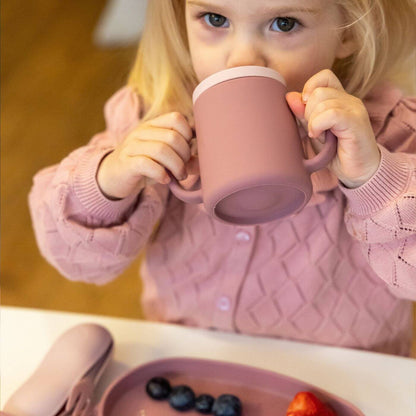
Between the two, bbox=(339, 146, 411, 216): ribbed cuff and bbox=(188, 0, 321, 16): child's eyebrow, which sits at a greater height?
bbox=(188, 0, 321, 16): child's eyebrow

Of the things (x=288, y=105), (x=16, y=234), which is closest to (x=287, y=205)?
(x=288, y=105)

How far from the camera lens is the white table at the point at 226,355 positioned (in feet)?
2.64

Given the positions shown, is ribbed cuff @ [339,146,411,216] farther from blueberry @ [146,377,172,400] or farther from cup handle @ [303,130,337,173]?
blueberry @ [146,377,172,400]

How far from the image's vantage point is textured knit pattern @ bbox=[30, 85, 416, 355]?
854 mm

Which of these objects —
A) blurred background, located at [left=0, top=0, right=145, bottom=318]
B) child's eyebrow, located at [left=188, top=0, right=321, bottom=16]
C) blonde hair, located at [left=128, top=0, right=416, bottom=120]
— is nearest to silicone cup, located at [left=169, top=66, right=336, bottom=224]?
child's eyebrow, located at [left=188, top=0, right=321, bottom=16]

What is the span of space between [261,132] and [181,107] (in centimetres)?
33

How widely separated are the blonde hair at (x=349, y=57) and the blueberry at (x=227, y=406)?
1.24 feet

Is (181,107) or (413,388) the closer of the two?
(413,388)

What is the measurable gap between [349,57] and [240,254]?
11.8 inches

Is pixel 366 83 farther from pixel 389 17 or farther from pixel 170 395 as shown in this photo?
pixel 170 395

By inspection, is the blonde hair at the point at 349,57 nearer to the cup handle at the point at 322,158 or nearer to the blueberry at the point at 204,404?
the cup handle at the point at 322,158

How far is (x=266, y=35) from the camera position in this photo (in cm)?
74

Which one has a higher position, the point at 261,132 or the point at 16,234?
the point at 261,132

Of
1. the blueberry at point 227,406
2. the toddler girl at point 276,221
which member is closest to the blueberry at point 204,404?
the blueberry at point 227,406
